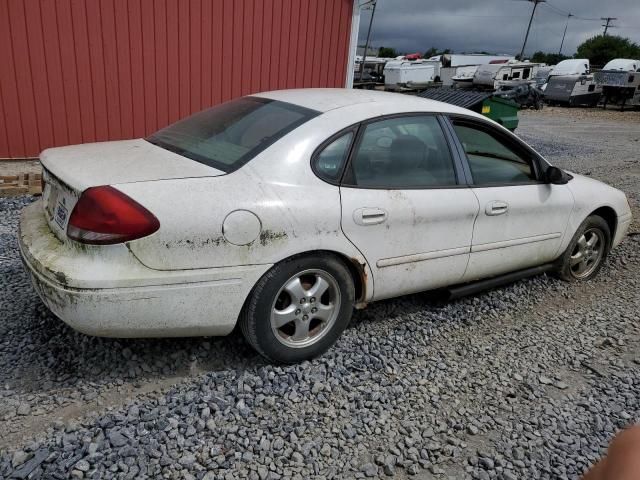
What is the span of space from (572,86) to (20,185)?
25.2 metres

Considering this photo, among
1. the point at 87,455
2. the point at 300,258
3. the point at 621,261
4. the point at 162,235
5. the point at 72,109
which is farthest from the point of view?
the point at 72,109

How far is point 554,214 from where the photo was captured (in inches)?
163

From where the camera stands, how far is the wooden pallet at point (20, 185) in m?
5.77

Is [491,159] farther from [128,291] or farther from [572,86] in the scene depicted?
[572,86]

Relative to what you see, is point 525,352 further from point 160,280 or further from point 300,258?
point 160,280

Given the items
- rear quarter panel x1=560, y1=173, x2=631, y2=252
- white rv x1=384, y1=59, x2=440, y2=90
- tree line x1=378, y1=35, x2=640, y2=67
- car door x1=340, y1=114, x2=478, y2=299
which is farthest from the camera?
tree line x1=378, y1=35, x2=640, y2=67

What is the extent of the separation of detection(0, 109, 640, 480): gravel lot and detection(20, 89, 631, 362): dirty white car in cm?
31

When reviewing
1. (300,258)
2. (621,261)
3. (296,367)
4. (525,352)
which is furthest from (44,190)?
(621,261)

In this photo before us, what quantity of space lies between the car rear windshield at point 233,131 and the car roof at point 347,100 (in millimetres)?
88

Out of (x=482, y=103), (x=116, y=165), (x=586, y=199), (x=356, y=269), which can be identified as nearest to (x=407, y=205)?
(x=356, y=269)

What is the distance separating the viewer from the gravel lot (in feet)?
7.88

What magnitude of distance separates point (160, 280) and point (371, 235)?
119 centimetres

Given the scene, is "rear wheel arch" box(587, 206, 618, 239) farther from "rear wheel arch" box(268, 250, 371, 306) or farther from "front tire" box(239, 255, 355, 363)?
"front tire" box(239, 255, 355, 363)

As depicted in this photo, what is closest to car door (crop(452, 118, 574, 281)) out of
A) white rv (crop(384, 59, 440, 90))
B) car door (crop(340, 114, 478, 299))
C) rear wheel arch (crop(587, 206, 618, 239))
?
car door (crop(340, 114, 478, 299))
